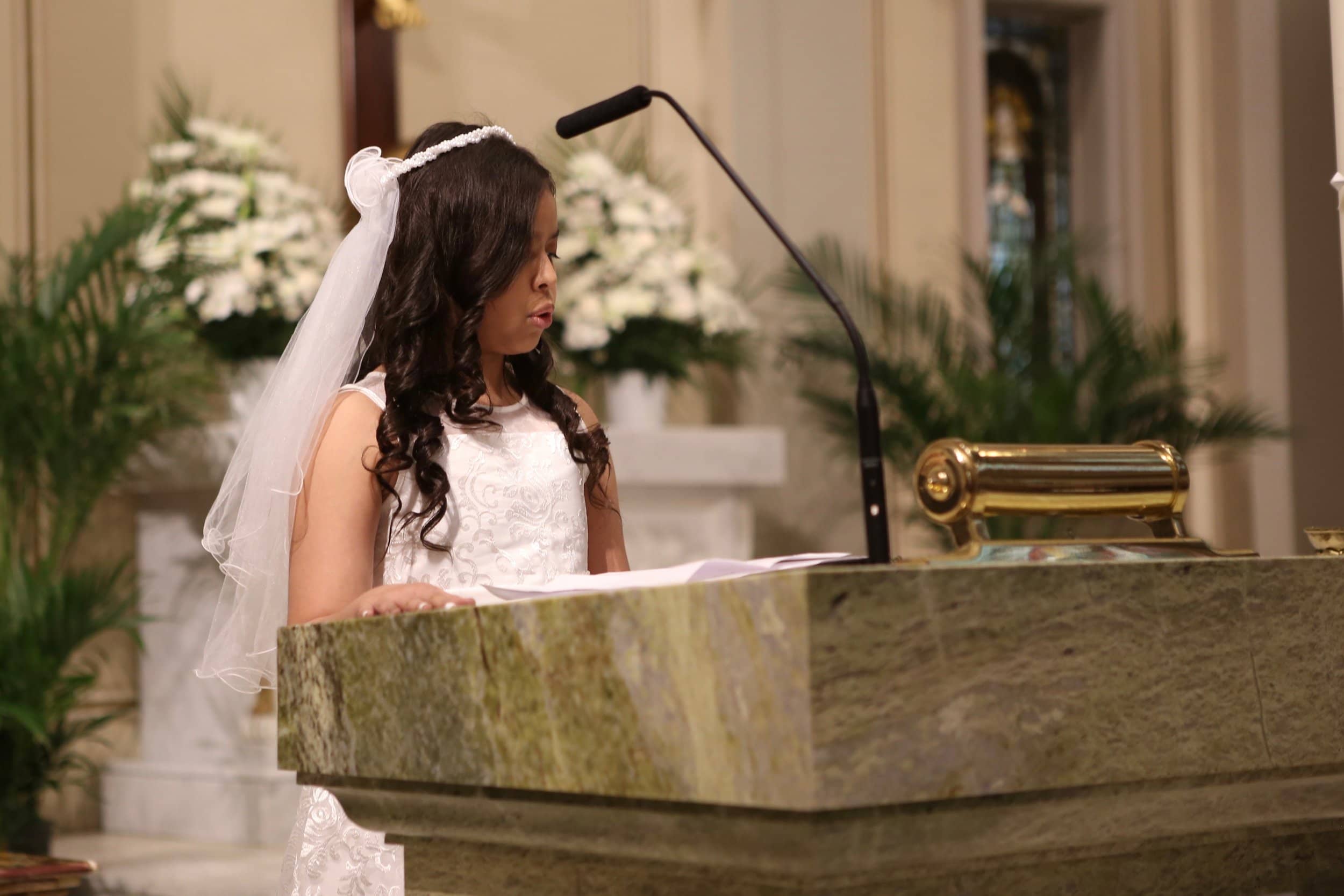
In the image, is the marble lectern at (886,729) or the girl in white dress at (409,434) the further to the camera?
the girl in white dress at (409,434)

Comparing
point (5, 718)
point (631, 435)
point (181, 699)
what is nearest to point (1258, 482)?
point (631, 435)

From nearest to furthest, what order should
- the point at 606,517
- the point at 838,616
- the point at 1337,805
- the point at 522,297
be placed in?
the point at 838,616
the point at 1337,805
the point at 522,297
the point at 606,517

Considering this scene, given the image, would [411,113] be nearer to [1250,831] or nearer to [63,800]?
[63,800]

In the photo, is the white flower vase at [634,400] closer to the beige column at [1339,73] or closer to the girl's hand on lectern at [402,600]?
the beige column at [1339,73]

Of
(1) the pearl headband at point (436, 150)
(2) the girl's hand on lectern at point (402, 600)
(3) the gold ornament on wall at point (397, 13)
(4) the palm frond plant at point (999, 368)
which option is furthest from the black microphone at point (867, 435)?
(4) the palm frond plant at point (999, 368)

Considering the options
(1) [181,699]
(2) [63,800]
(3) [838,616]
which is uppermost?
(3) [838,616]

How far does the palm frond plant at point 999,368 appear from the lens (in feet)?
20.3

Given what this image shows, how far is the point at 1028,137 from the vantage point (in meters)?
8.35

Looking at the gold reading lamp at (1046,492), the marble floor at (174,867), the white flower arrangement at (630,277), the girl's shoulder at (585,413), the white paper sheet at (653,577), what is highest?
the white flower arrangement at (630,277)

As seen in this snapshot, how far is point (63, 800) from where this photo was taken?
207 inches

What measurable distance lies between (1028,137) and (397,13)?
3681 mm

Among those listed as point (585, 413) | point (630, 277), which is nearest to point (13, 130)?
point (630, 277)

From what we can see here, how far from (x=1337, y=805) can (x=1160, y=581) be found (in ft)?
1.10

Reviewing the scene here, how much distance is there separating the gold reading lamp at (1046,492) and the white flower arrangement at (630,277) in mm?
4048
